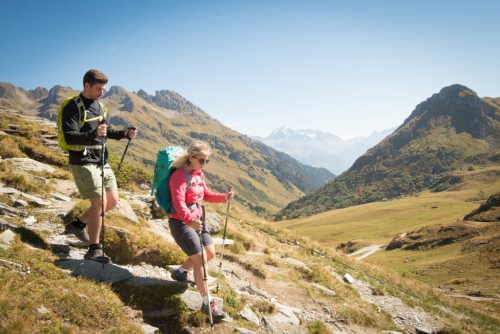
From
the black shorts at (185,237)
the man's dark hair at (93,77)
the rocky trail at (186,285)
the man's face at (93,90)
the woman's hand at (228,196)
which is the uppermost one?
the man's dark hair at (93,77)

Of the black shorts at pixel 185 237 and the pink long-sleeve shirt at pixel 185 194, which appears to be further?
the black shorts at pixel 185 237

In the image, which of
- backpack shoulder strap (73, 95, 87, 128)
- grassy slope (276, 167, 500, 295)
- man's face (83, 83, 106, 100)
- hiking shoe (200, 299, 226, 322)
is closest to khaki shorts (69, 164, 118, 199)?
backpack shoulder strap (73, 95, 87, 128)

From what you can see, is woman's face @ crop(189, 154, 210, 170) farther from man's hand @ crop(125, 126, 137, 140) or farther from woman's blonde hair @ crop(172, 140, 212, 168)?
man's hand @ crop(125, 126, 137, 140)

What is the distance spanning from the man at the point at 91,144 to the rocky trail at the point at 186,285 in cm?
67

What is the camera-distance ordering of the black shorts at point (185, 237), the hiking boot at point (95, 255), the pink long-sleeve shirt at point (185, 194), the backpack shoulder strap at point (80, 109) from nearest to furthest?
the pink long-sleeve shirt at point (185, 194) → the black shorts at point (185, 237) → the backpack shoulder strap at point (80, 109) → the hiking boot at point (95, 255)

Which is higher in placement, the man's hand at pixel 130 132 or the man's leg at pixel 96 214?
the man's hand at pixel 130 132

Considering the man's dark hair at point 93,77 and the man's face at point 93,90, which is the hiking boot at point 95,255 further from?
the man's dark hair at point 93,77

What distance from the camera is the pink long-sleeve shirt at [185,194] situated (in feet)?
18.1

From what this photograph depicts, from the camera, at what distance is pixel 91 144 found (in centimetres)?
620

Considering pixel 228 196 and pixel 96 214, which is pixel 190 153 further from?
pixel 96 214

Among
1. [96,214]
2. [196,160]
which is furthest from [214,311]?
[96,214]

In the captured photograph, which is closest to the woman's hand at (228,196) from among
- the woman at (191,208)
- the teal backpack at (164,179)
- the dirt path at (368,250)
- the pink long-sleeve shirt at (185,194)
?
the pink long-sleeve shirt at (185,194)

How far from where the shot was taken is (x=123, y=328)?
4801 mm

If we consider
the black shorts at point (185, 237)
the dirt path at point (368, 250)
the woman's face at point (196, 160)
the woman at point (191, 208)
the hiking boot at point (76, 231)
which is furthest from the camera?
the dirt path at point (368, 250)
